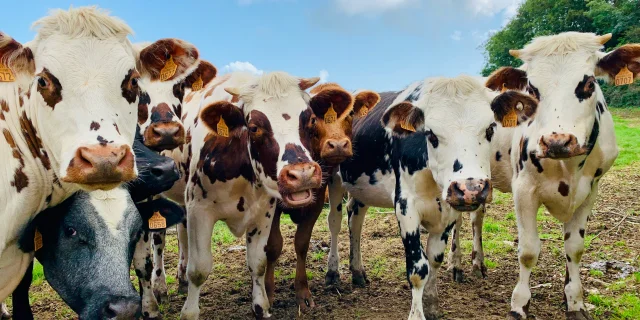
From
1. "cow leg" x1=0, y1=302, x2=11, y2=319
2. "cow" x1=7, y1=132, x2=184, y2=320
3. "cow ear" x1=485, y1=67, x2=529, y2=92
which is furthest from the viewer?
"cow leg" x1=0, y1=302, x2=11, y2=319

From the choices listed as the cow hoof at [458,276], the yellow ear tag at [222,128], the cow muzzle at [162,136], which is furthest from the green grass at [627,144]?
the cow muzzle at [162,136]

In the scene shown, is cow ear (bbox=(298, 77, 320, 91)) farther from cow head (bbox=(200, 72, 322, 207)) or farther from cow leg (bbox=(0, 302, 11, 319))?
cow leg (bbox=(0, 302, 11, 319))

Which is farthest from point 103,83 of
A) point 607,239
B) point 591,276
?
point 607,239

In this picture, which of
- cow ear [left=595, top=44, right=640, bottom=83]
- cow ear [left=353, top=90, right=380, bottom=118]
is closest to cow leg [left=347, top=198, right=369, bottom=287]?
cow ear [left=353, top=90, right=380, bottom=118]

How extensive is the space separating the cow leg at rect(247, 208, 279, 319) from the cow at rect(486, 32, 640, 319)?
95.7 inches

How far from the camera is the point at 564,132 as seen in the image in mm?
4246

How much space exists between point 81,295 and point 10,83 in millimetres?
1499

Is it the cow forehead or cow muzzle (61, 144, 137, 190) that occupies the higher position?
the cow forehead

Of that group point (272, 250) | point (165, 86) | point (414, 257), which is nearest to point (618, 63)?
point (414, 257)

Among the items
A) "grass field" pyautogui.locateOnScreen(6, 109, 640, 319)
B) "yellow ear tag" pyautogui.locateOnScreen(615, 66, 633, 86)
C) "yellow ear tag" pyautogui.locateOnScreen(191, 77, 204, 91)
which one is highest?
"yellow ear tag" pyautogui.locateOnScreen(191, 77, 204, 91)

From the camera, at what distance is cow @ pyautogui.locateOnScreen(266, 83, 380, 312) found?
16.2 feet

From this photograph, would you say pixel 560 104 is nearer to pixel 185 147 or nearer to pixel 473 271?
Answer: pixel 473 271

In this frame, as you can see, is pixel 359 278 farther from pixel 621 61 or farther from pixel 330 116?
pixel 621 61

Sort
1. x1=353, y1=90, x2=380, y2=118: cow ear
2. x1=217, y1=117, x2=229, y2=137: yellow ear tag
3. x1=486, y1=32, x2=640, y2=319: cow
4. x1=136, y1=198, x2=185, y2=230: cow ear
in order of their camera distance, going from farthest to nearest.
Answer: x1=353, y1=90, x2=380, y2=118: cow ear
x1=217, y1=117, x2=229, y2=137: yellow ear tag
x1=486, y1=32, x2=640, y2=319: cow
x1=136, y1=198, x2=185, y2=230: cow ear
